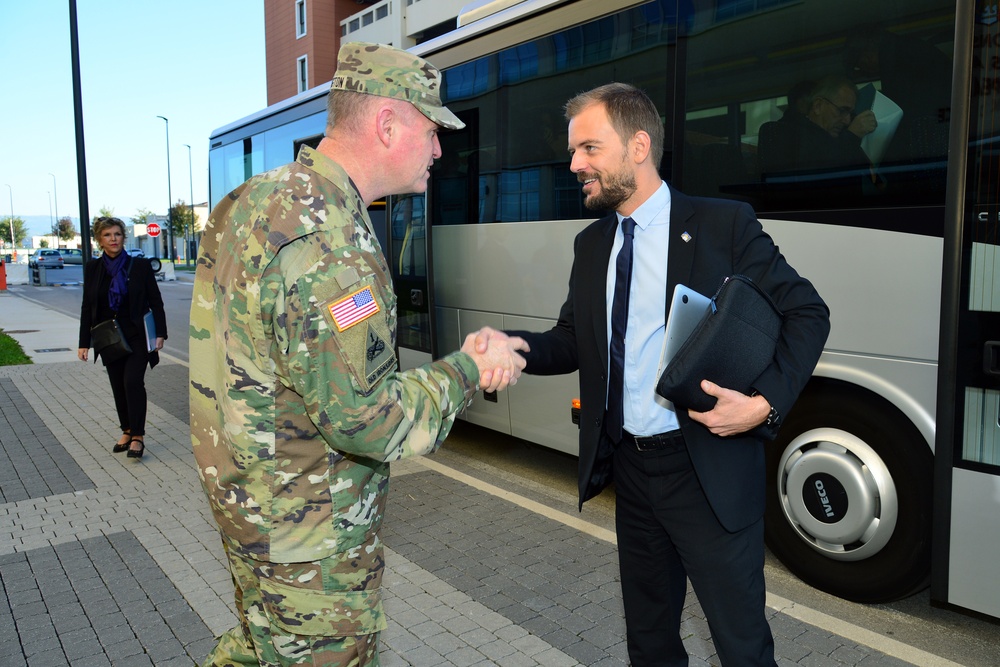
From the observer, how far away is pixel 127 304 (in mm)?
7086

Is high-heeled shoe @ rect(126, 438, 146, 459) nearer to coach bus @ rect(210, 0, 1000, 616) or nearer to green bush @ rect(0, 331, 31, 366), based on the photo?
coach bus @ rect(210, 0, 1000, 616)

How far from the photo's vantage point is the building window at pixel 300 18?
43.8m

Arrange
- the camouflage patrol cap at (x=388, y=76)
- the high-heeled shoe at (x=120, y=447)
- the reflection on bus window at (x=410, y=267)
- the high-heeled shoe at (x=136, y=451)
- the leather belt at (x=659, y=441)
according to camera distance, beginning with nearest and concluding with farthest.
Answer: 1. the camouflage patrol cap at (x=388, y=76)
2. the leather belt at (x=659, y=441)
3. the high-heeled shoe at (x=136, y=451)
4. the high-heeled shoe at (x=120, y=447)
5. the reflection on bus window at (x=410, y=267)

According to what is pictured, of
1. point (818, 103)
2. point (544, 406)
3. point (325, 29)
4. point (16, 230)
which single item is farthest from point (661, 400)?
point (16, 230)

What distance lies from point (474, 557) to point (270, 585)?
2.88m

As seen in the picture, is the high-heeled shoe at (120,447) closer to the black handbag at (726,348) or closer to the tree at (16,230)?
the black handbag at (726,348)

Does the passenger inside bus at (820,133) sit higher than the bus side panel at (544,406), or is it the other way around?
the passenger inside bus at (820,133)

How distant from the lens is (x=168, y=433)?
802 centimetres

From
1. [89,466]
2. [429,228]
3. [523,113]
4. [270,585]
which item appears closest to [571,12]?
[523,113]

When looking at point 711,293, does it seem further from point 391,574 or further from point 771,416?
point 391,574

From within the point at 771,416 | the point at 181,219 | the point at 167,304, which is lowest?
the point at 167,304

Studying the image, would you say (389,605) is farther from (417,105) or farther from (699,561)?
(417,105)

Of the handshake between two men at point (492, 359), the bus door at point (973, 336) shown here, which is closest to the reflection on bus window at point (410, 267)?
the bus door at point (973, 336)

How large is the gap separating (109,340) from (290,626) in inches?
221
